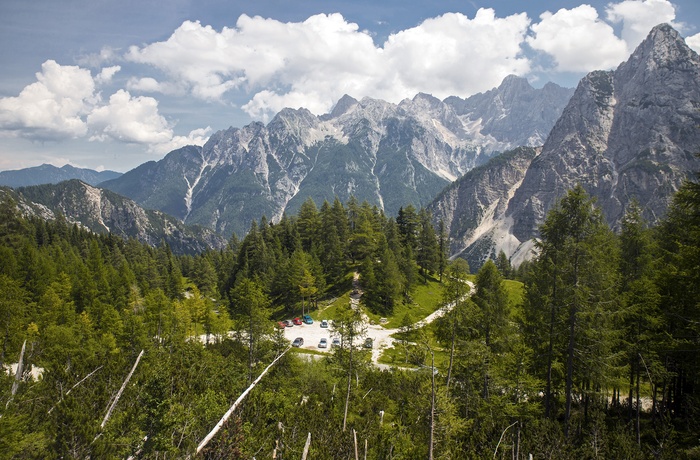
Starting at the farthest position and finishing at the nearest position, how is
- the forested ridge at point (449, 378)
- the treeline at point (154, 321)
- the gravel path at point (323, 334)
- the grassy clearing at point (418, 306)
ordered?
1. the grassy clearing at point (418, 306)
2. the gravel path at point (323, 334)
3. the forested ridge at point (449, 378)
4. the treeline at point (154, 321)

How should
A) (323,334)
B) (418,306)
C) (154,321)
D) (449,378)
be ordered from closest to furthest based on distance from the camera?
1. (449,378)
2. (154,321)
3. (323,334)
4. (418,306)

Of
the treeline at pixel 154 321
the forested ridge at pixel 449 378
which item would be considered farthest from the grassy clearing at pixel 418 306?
the forested ridge at pixel 449 378

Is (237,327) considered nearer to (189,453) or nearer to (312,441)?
(312,441)

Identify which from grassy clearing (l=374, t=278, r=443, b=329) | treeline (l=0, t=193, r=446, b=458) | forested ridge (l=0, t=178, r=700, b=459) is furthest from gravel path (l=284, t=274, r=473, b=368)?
forested ridge (l=0, t=178, r=700, b=459)

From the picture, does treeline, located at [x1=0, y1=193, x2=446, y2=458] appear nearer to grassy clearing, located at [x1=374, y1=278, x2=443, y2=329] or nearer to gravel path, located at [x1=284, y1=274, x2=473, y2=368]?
grassy clearing, located at [x1=374, y1=278, x2=443, y2=329]

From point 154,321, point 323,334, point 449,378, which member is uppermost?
point 449,378

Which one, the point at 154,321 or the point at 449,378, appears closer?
the point at 449,378

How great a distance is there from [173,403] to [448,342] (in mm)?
17733

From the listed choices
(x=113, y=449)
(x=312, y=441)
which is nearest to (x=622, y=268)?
(x=312, y=441)

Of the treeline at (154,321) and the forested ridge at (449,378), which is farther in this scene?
the forested ridge at (449,378)

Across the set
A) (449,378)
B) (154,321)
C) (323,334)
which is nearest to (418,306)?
(323,334)

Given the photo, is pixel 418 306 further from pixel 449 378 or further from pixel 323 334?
pixel 449 378

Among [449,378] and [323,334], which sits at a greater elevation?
[449,378]

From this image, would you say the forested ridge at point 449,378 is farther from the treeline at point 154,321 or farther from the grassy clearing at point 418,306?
the grassy clearing at point 418,306
